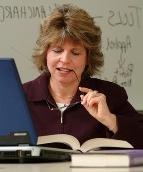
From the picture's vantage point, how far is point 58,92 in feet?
5.97

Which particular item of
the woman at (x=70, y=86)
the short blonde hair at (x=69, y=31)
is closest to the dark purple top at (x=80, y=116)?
the woman at (x=70, y=86)

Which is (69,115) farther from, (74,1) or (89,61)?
(74,1)

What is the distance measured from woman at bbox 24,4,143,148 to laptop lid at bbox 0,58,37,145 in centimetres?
60

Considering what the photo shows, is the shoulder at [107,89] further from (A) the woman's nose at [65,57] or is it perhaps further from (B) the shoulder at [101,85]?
(A) the woman's nose at [65,57]

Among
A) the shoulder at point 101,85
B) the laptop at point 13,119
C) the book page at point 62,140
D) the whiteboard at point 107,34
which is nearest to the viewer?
the laptop at point 13,119

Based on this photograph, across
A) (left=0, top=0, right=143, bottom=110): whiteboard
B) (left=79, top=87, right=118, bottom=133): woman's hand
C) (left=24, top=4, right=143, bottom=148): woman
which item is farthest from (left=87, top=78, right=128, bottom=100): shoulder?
(left=0, top=0, right=143, bottom=110): whiteboard

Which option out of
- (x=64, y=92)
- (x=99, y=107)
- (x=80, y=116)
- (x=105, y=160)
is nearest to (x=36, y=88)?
(x=64, y=92)

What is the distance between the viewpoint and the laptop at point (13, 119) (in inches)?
40.8

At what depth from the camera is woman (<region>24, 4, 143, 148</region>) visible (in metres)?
1.69

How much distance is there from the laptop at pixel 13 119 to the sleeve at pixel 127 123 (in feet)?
1.82

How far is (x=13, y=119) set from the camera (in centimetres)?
104

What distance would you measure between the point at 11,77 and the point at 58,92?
30.6 inches

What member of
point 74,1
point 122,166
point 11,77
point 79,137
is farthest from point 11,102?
point 74,1

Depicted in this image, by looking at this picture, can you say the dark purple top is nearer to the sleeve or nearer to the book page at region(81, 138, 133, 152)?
the sleeve
